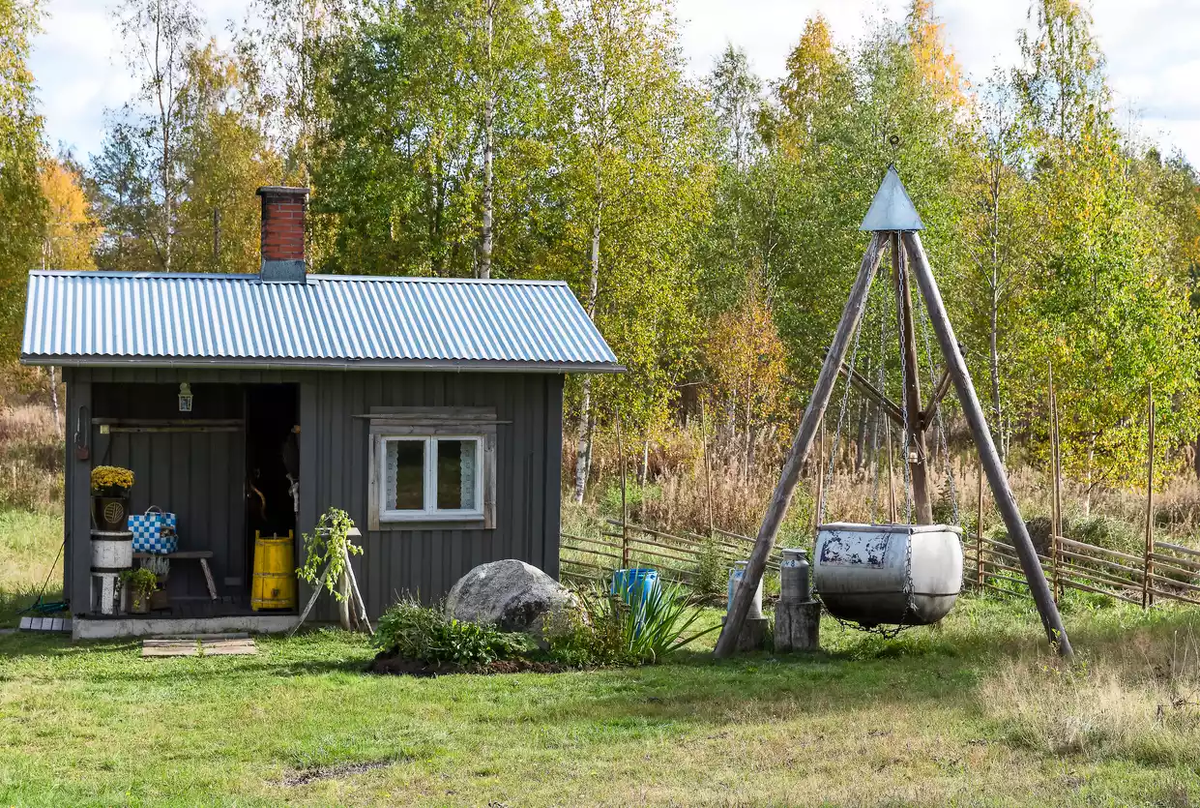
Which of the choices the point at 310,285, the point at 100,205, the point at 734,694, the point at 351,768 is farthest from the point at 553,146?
the point at 100,205

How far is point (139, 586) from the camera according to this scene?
39.2 feet

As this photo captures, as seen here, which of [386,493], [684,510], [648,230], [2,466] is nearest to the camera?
[386,493]

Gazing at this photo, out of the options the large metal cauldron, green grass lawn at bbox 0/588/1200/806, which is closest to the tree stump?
green grass lawn at bbox 0/588/1200/806

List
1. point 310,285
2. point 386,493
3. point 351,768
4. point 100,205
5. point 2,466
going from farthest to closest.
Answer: point 100,205 < point 2,466 < point 310,285 < point 386,493 < point 351,768

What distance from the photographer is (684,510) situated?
674 inches

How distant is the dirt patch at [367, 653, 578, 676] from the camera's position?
32.8 ft

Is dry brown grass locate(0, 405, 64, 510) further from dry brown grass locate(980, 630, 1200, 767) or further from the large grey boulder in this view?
dry brown grass locate(980, 630, 1200, 767)

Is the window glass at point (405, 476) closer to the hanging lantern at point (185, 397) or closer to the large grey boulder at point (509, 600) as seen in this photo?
the large grey boulder at point (509, 600)

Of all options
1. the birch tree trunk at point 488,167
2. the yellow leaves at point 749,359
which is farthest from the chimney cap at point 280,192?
the yellow leaves at point 749,359

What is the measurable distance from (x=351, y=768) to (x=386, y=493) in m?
5.22

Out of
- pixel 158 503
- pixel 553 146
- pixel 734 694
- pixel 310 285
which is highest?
pixel 553 146

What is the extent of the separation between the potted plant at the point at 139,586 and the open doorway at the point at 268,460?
1.73 metres

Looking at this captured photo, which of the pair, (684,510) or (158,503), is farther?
(684,510)

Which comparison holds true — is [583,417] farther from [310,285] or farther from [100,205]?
[100,205]
